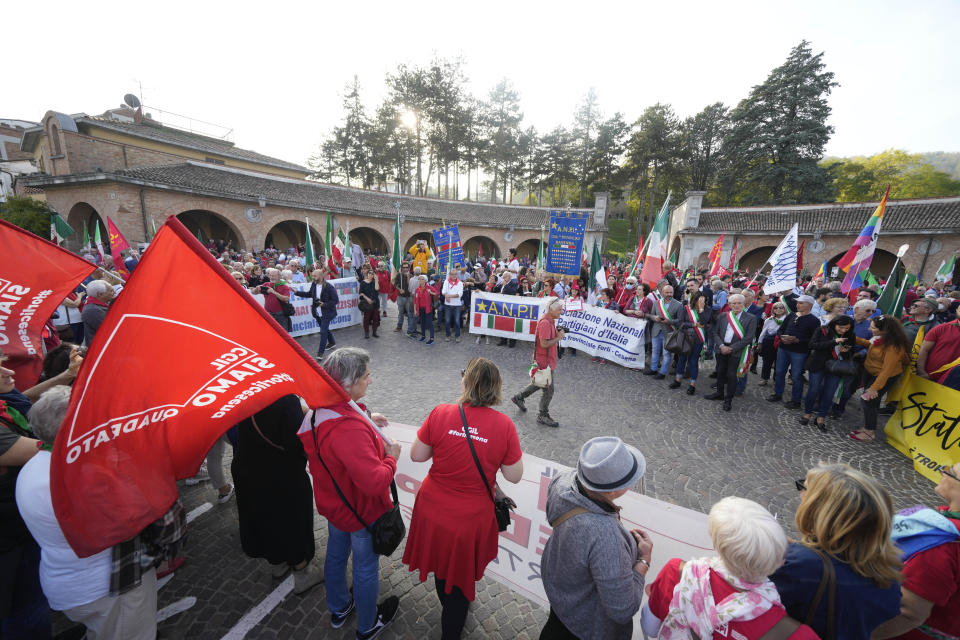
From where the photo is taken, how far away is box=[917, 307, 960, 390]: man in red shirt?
4742 mm

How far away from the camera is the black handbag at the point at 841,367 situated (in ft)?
17.9

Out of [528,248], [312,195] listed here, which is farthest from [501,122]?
[312,195]

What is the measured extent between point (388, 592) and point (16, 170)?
61.7 m

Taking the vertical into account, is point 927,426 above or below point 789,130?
below

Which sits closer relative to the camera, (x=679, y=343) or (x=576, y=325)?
(x=679, y=343)

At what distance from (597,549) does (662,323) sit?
678 cm

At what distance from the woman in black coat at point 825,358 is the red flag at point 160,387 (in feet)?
23.1

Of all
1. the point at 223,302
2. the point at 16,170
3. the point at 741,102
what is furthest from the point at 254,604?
the point at 16,170

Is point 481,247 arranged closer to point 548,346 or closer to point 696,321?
point 696,321

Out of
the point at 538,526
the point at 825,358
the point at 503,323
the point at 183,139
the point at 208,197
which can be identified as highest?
the point at 183,139

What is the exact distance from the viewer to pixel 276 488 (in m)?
2.62

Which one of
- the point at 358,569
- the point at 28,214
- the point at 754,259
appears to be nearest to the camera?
the point at 358,569

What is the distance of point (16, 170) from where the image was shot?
127ft

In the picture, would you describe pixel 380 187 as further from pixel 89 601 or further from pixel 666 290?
pixel 89 601
